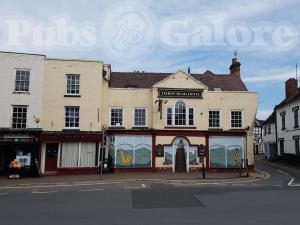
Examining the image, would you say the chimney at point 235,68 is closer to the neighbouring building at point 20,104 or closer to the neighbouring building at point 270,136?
the neighbouring building at point 270,136

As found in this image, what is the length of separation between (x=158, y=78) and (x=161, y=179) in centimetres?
1287

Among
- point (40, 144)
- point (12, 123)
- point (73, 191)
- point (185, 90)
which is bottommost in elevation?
point (73, 191)

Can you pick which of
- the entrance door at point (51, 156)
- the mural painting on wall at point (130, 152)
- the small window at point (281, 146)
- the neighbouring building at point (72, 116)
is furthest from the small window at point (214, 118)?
the small window at point (281, 146)

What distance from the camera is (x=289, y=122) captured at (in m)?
38.0

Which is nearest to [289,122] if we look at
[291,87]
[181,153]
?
[291,87]

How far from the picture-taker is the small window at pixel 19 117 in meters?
26.0

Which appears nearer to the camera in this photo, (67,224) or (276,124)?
(67,224)

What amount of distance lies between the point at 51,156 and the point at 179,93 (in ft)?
40.3

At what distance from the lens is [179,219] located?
10195 millimetres

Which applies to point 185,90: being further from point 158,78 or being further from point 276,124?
point 276,124

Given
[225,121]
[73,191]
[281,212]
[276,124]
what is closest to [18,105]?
[73,191]

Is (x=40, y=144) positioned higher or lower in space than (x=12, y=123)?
lower

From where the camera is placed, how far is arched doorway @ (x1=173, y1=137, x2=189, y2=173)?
28312 mm

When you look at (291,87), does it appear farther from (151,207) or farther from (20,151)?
(151,207)
